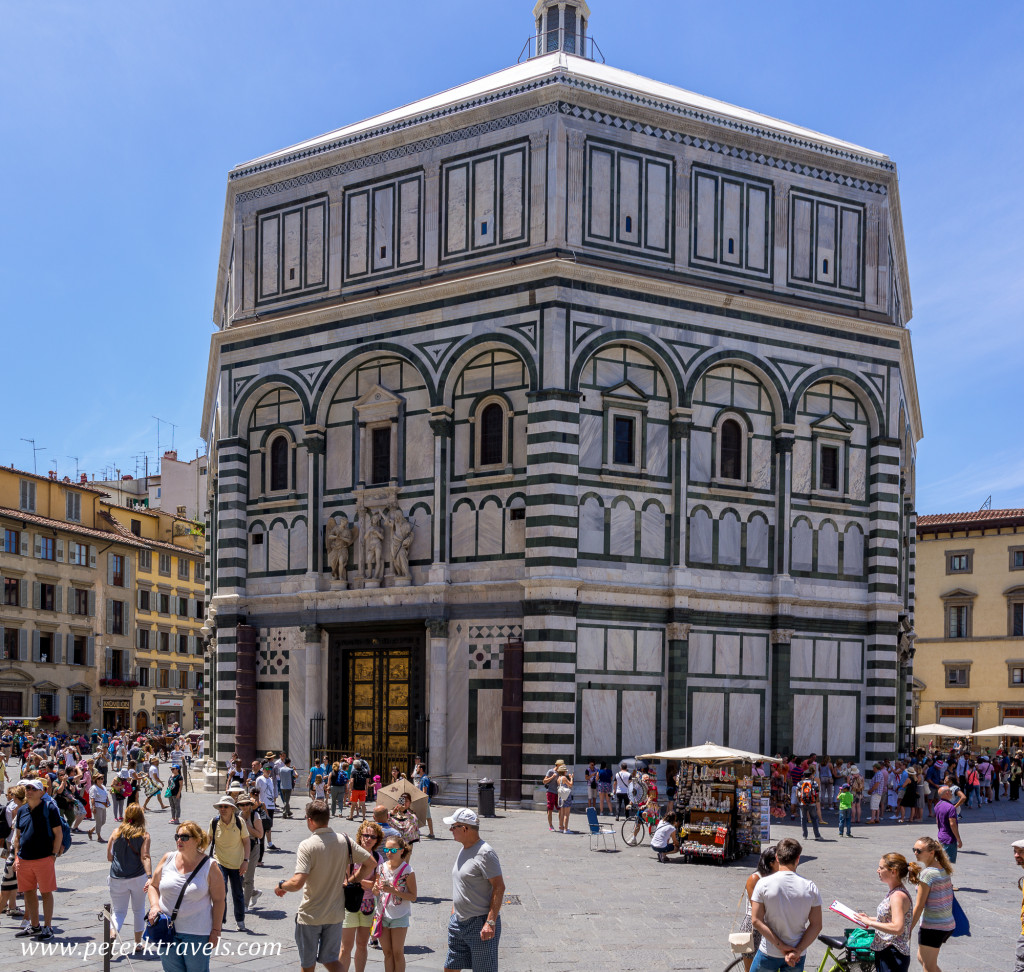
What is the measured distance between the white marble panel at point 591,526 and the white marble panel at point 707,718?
14.7 ft

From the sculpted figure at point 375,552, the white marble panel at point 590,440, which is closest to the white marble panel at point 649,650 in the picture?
the white marble panel at point 590,440

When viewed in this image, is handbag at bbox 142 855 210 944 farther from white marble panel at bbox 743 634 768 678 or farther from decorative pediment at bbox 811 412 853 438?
decorative pediment at bbox 811 412 853 438

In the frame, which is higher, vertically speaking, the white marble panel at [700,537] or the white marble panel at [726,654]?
the white marble panel at [700,537]

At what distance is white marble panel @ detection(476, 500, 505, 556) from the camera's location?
102 ft

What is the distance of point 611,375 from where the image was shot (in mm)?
31312

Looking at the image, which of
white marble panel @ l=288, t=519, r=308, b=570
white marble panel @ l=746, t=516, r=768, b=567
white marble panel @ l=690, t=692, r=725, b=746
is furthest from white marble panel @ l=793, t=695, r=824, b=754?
white marble panel @ l=288, t=519, r=308, b=570

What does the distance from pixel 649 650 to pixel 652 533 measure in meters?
2.87

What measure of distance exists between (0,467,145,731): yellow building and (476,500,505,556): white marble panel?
Result: 34.0 meters

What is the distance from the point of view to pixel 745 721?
105 feet

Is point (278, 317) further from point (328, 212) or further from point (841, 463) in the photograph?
point (841, 463)

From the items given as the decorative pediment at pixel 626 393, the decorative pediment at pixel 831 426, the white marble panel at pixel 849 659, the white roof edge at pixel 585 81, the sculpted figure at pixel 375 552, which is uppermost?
the white roof edge at pixel 585 81

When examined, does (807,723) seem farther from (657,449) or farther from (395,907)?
(395,907)

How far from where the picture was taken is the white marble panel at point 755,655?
32.1 m

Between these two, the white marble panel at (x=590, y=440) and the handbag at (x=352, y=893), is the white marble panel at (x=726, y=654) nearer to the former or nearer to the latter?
the white marble panel at (x=590, y=440)
